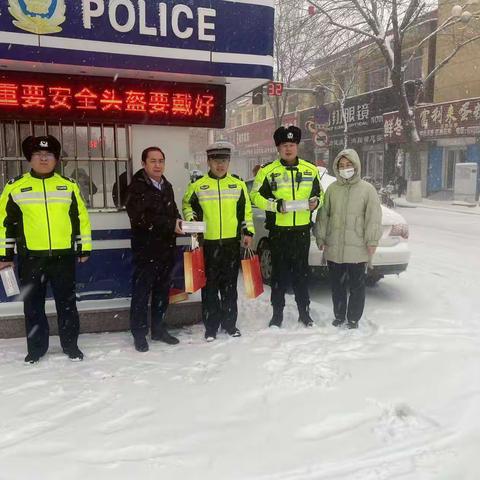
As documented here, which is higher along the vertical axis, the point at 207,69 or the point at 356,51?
the point at 356,51

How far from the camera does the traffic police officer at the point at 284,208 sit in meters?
4.79

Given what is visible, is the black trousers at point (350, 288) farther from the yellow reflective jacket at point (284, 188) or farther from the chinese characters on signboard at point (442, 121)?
the chinese characters on signboard at point (442, 121)

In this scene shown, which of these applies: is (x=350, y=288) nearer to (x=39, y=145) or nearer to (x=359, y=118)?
(x=39, y=145)

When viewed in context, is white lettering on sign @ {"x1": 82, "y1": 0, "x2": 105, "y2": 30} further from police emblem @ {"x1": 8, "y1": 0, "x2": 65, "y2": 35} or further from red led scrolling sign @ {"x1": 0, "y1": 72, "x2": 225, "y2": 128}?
red led scrolling sign @ {"x1": 0, "y1": 72, "x2": 225, "y2": 128}

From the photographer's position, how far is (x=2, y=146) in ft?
15.4

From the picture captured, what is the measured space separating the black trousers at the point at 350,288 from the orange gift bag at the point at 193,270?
4.53ft

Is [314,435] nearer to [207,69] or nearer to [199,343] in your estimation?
[199,343]

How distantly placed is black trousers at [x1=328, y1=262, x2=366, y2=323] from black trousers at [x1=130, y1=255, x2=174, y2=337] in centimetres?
171

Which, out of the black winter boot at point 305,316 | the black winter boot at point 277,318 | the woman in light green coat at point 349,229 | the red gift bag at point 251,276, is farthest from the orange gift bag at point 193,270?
the woman in light green coat at point 349,229

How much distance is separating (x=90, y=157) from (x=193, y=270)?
163 cm

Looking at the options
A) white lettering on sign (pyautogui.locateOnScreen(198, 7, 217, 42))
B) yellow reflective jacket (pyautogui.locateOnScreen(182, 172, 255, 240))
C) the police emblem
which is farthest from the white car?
the police emblem

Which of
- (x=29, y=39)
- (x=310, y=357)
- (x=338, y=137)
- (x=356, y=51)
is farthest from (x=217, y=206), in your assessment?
(x=338, y=137)

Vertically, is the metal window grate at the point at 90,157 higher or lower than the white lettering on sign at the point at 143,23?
lower

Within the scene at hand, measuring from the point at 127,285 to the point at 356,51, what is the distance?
24.5 meters
